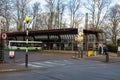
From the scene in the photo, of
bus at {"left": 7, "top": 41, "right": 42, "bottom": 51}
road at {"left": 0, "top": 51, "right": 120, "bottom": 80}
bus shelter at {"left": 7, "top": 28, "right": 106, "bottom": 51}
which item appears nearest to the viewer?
road at {"left": 0, "top": 51, "right": 120, "bottom": 80}

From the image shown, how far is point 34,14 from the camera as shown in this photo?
92688mm

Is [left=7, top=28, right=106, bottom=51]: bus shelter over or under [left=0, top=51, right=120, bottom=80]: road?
over

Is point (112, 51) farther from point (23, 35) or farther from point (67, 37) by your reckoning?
point (23, 35)

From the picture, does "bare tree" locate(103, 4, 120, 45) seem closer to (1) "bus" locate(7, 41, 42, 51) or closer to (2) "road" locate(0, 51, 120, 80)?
(1) "bus" locate(7, 41, 42, 51)

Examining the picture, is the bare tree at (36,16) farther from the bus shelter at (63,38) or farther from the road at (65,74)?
the road at (65,74)

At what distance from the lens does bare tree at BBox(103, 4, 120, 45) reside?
294 feet

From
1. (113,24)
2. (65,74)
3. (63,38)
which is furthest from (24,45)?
(65,74)

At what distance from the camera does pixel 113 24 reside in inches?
3536

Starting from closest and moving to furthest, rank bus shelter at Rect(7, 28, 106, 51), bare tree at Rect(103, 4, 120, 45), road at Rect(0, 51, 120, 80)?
road at Rect(0, 51, 120, 80)
bus shelter at Rect(7, 28, 106, 51)
bare tree at Rect(103, 4, 120, 45)

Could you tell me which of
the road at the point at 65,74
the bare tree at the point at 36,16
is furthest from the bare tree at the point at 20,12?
the road at the point at 65,74

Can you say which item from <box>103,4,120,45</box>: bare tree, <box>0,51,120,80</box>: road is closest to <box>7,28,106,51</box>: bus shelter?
<box>103,4,120,45</box>: bare tree

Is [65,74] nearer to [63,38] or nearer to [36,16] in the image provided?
[63,38]

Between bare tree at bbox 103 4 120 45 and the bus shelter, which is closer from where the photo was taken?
the bus shelter

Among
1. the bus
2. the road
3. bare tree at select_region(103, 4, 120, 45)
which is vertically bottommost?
the road
